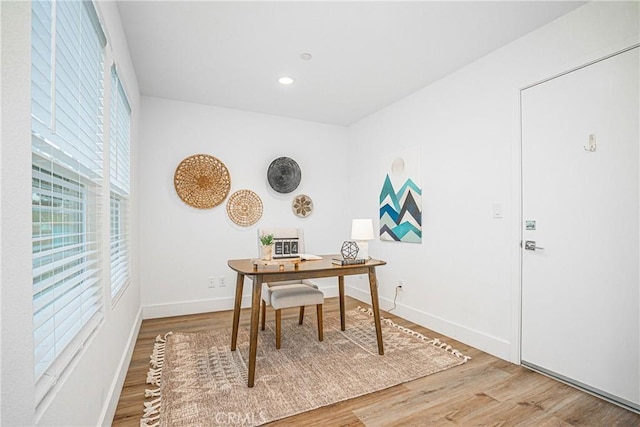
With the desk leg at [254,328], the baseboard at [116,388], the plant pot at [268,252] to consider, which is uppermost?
the plant pot at [268,252]

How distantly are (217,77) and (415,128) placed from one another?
2079 mm

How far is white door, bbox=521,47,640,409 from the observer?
6.18 ft

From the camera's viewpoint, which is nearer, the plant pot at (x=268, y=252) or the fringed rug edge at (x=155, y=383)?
the fringed rug edge at (x=155, y=383)

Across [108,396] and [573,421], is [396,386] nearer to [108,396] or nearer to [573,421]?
[573,421]

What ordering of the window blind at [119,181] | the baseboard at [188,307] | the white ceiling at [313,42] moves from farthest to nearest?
1. the baseboard at [188,307]
2. the white ceiling at [313,42]
3. the window blind at [119,181]

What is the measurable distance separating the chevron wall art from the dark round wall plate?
1.16m

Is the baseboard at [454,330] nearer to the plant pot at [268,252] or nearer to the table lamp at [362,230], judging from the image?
the table lamp at [362,230]

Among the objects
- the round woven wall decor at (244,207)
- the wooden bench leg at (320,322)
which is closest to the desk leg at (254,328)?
the wooden bench leg at (320,322)

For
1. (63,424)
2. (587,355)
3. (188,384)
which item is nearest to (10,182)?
(63,424)

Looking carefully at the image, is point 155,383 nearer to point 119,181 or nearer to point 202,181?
point 119,181

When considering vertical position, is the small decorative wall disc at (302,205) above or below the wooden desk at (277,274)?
above

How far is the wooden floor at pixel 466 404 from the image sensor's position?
5.80 ft

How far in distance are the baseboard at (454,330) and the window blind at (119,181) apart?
8.79ft

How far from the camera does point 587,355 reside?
6.75 ft
